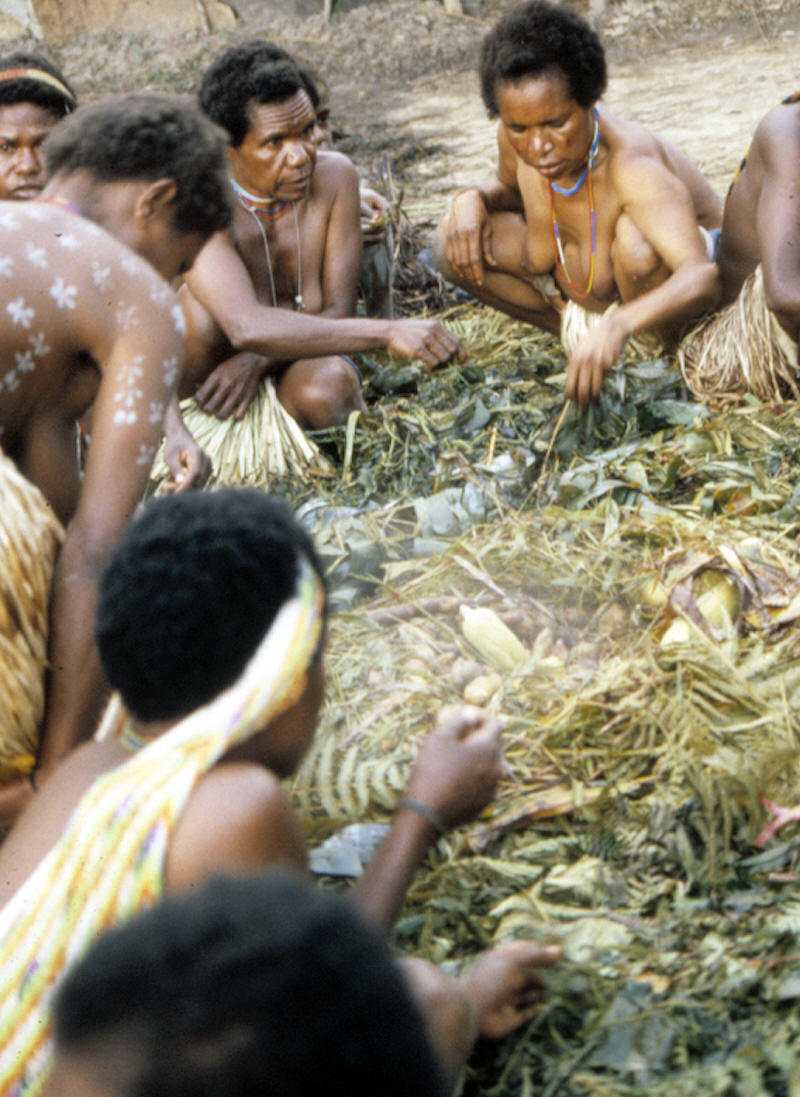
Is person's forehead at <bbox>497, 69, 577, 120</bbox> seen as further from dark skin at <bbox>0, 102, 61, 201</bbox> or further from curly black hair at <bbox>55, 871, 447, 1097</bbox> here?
curly black hair at <bbox>55, 871, 447, 1097</bbox>

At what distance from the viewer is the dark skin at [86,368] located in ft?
6.66

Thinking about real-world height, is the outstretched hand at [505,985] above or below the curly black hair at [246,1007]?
below

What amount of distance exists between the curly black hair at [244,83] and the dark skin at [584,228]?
2.27 feet

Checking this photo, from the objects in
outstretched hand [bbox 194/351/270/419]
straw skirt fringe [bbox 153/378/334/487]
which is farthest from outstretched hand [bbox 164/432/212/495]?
outstretched hand [bbox 194/351/270/419]

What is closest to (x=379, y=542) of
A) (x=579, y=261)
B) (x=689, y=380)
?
(x=689, y=380)

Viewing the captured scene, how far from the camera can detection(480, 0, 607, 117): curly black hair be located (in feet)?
12.2

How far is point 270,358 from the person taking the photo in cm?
395

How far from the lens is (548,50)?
371 cm

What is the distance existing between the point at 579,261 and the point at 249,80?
4.20ft

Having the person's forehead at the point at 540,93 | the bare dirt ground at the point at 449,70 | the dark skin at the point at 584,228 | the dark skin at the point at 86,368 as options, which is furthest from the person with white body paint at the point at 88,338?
the bare dirt ground at the point at 449,70

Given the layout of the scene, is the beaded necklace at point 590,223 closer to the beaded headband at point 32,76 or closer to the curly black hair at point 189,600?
the beaded headband at point 32,76

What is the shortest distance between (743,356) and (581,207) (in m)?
0.80

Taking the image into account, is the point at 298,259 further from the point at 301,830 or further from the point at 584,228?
the point at 301,830

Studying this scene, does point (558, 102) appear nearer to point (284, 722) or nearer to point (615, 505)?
point (615, 505)
